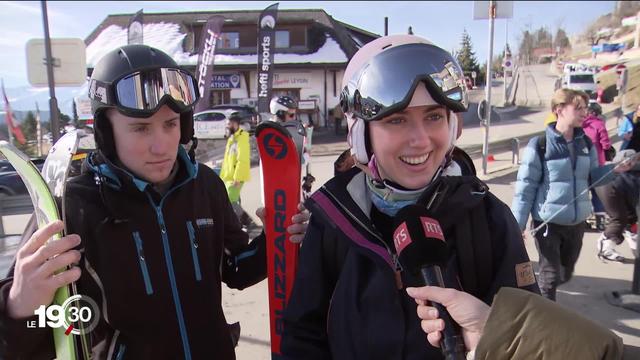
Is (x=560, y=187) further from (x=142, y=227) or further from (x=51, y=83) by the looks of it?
(x=51, y=83)

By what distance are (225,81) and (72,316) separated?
28.0 meters

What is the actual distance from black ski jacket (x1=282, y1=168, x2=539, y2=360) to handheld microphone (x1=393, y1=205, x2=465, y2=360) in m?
0.21

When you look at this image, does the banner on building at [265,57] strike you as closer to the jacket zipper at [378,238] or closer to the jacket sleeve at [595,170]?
the jacket sleeve at [595,170]

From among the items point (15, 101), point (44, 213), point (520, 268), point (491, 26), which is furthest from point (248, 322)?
point (491, 26)

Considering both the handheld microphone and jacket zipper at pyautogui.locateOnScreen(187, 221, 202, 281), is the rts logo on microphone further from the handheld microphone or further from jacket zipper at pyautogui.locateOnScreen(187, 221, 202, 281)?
jacket zipper at pyautogui.locateOnScreen(187, 221, 202, 281)

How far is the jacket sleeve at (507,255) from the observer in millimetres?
1344

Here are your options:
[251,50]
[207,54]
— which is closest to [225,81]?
[251,50]

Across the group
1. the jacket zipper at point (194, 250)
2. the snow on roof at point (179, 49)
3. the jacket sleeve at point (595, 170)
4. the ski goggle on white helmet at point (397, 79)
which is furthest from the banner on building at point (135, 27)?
the ski goggle on white helmet at point (397, 79)

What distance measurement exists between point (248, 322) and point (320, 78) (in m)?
24.5

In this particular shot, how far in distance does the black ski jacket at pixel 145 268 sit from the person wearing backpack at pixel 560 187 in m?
3.06

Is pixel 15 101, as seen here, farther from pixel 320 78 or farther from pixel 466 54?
pixel 320 78

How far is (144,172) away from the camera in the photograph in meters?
1.77

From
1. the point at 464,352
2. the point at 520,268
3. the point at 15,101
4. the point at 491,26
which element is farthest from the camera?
the point at 491,26

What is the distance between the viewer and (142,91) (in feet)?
5.62
